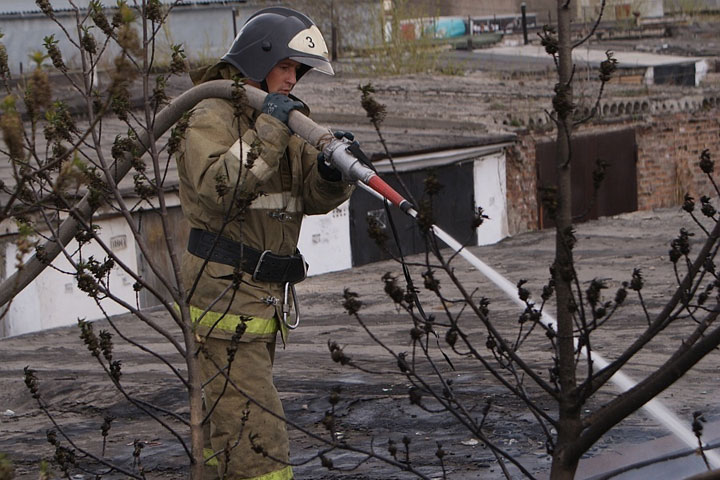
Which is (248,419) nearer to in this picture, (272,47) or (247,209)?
(247,209)

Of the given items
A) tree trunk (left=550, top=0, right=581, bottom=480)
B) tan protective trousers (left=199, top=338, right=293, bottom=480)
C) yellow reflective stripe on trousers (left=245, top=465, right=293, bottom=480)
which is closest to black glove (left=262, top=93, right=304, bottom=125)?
tan protective trousers (left=199, top=338, right=293, bottom=480)

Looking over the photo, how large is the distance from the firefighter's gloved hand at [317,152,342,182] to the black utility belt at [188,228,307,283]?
0.32 m

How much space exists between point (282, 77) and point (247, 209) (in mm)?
535

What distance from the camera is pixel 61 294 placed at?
12805mm

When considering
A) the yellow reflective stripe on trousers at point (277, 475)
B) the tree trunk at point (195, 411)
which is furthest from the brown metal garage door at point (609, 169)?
the tree trunk at point (195, 411)

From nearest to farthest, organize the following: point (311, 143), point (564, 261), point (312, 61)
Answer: point (564, 261) < point (311, 143) < point (312, 61)

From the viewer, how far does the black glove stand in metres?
3.53

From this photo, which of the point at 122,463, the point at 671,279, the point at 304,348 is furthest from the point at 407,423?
the point at 671,279

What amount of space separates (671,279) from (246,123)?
22.3 feet

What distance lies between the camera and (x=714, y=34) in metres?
32.3

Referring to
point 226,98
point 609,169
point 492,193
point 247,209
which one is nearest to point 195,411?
point 247,209

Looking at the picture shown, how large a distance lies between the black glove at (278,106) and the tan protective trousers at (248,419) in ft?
2.58

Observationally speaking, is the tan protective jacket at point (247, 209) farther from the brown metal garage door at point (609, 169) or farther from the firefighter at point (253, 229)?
the brown metal garage door at point (609, 169)

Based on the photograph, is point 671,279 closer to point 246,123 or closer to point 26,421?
point 26,421
